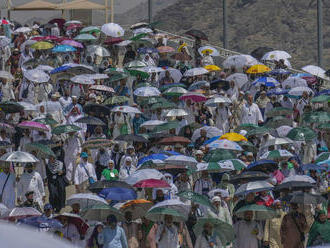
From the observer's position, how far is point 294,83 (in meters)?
26.6

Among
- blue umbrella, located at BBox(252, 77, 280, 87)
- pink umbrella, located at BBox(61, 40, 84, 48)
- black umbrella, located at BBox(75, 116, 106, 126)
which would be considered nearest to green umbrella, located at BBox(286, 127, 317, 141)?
black umbrella, located at BBox(75, 116, 106, 126)

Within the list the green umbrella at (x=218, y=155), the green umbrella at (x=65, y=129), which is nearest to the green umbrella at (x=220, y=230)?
the green umbrella at (x=218, y=155)

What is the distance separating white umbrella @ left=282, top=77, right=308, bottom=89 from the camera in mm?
26562

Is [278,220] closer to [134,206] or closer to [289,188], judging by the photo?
[289,188]

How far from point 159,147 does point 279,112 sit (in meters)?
4.29

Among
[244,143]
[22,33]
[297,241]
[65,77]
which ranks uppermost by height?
[22,33]

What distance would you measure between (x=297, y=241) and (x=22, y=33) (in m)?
20.1

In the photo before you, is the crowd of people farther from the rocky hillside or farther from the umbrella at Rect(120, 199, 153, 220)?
Result: the rocky hillside

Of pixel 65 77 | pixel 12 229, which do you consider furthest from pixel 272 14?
pixel 12 229

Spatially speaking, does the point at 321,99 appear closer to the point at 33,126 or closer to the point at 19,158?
the point at 33,126

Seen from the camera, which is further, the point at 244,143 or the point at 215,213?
the point at 244,143

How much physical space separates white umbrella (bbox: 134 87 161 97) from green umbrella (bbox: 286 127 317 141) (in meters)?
4.13

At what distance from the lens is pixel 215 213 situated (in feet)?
52.7

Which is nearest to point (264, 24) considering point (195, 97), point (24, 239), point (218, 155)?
point (195, 97)
